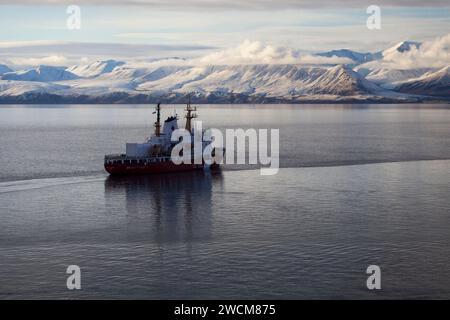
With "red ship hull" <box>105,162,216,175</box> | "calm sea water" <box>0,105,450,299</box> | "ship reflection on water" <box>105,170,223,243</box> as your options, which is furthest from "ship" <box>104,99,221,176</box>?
"calm sea water" <box>0,105,450,299</box>

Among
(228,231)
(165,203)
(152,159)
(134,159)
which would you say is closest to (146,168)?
(152,159)

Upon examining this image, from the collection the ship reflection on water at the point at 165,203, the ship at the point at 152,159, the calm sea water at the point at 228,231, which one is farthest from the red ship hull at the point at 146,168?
the calm sea water at the point at 228,231

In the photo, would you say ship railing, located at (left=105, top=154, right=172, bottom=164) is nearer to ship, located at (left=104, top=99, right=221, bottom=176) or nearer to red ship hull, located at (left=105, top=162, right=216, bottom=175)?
ship, located at (left=104, top=99, right=221, bottom=176)

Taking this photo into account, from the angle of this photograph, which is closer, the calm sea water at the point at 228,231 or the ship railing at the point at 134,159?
the calm sea water at the point at 228,231

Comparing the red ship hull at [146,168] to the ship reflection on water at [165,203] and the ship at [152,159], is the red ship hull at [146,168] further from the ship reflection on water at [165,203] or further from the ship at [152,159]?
the ship reflection on water at [165,203]

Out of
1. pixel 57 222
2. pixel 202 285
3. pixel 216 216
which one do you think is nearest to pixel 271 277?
pixel 202 285

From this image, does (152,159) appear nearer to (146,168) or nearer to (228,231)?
(146,168)
